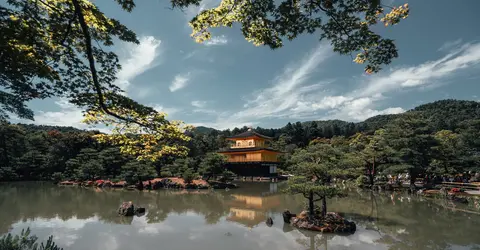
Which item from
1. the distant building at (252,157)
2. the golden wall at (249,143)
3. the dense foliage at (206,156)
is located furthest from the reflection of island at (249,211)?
the golden wall at (249,143)

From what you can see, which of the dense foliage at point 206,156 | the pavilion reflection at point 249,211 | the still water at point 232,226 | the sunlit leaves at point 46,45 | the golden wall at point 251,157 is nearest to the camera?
the sunlit leaves at point 46,45

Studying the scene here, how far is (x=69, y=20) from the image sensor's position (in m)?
3.47

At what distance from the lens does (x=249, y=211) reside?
10852 millimetres

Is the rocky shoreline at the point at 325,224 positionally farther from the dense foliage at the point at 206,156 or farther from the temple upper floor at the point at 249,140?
the temple upper floor at the point at 249,140

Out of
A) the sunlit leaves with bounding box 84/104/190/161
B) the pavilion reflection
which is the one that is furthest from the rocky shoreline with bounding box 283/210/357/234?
the sunlit leaves with bounding box 84/104/190/161

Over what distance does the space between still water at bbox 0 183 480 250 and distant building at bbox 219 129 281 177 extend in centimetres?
1518

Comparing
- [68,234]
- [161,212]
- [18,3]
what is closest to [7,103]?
[18,3]

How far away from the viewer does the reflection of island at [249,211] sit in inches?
360

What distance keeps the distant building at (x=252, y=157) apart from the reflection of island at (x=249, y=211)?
45.9 feet

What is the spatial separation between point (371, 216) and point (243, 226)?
5169mm

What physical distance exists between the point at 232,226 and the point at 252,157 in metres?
19.7

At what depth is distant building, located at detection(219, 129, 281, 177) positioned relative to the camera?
27.7m

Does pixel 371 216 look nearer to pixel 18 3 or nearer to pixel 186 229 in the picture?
pixel 186 229

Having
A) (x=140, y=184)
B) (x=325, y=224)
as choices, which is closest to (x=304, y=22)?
(x=325, y=224)
